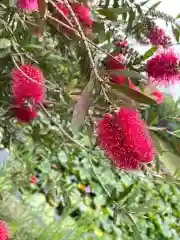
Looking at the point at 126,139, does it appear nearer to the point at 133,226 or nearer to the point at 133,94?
the point at 133,94

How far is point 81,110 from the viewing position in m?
0.43

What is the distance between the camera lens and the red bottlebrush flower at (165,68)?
589 millimetres

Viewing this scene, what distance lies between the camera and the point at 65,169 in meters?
2.46

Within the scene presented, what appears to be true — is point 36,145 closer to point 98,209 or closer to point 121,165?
point 121,165

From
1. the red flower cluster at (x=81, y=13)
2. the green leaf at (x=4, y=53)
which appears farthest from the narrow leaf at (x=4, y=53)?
the red flower cluster at (x=81, y=13)

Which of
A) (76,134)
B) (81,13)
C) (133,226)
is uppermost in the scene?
(81,13)

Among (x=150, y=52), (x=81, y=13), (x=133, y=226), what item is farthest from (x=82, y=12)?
(x=133, y=226)

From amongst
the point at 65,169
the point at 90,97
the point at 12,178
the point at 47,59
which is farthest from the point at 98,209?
the point at 90,97

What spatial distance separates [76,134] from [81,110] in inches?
1.0

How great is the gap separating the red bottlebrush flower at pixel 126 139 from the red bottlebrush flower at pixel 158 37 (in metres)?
0.46

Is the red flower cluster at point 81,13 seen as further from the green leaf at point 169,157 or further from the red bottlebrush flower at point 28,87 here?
the green leaf at point 169,157

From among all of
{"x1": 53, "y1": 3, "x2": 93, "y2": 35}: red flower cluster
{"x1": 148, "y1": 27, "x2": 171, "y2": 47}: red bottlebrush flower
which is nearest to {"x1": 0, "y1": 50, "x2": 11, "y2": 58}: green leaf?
{"x1": 53, "y1": 3, "x2": 93, "y2": 35}: red flower cluster

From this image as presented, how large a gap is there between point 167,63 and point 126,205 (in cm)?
26

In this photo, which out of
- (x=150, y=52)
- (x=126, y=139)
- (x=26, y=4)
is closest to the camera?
(x=126, y=139)
